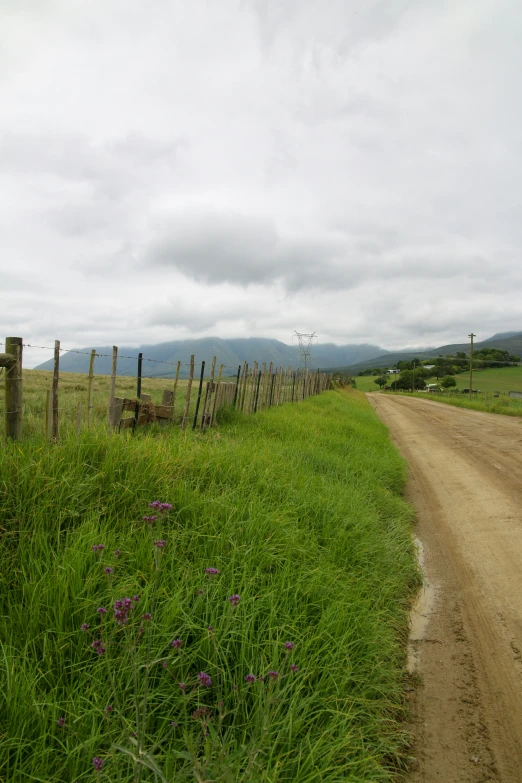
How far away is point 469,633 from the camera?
3633mm

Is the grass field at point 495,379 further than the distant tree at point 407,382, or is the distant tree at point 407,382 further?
the distant tree at point 407,382

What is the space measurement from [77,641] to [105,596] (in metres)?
0.27

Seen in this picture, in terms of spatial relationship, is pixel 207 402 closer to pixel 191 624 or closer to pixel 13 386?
pixel 13 386

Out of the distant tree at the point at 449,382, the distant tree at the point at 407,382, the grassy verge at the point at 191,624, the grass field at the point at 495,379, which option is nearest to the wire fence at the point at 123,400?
the grassy verge at the point at 191,624

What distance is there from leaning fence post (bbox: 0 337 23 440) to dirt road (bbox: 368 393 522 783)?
3.97m

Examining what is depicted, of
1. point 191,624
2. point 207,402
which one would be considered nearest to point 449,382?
point 207,402

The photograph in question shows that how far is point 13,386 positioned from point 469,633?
451 cm

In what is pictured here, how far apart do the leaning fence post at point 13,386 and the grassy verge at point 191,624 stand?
1.07 ft

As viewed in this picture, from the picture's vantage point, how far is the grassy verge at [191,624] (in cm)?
202

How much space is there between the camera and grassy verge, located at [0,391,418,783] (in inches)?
79.6

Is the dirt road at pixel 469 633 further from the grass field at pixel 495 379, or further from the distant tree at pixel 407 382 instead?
the distant tree at pixel 407 382

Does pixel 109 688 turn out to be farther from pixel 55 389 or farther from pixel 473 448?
pixel 473 448

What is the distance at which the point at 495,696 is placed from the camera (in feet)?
9.63

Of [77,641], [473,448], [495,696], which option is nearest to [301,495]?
[495,696]
